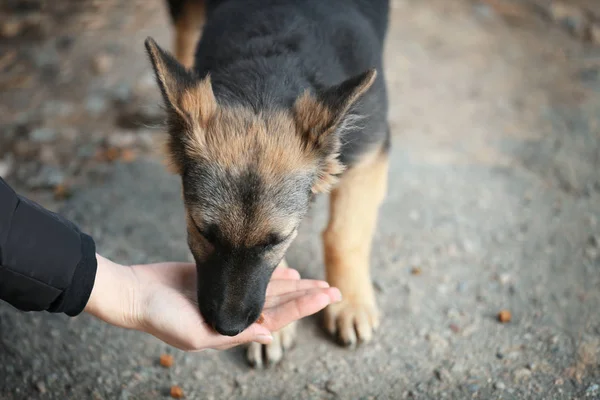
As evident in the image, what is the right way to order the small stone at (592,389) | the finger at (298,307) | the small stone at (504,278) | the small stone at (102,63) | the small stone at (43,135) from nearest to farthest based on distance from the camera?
the finger at (298,307), the small stone at (592,389), the small stone at (504,278), the small stone at (43,135), the small stone at (102,63)

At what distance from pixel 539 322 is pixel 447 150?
182cm

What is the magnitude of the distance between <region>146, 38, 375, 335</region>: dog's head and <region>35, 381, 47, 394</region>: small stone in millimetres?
1063

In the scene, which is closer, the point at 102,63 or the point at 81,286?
the point at 81,286

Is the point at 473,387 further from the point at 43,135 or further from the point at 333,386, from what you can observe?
the point at 43,135

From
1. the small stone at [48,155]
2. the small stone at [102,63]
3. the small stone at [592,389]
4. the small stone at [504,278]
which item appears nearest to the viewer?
the small stone at [592,389]

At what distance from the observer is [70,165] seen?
507 cm

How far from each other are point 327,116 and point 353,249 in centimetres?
114

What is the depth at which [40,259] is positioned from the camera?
262 centimetres

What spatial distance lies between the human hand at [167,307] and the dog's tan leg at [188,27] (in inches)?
98.0

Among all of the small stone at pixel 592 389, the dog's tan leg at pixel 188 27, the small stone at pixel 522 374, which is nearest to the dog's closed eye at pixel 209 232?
the small stone at pixel 522 374

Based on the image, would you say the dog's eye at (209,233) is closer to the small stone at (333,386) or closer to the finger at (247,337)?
the finger at (247,337)

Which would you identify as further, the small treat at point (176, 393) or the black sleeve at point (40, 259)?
the small treat at point (176, 393)

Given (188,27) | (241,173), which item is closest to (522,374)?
(241,173)

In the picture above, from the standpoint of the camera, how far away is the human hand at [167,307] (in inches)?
115
